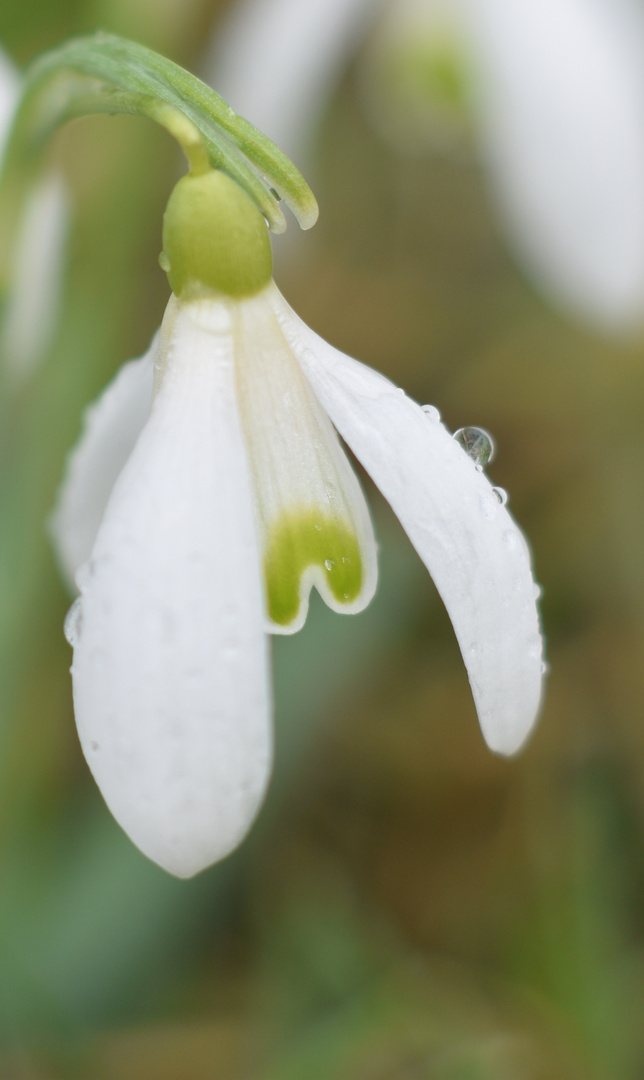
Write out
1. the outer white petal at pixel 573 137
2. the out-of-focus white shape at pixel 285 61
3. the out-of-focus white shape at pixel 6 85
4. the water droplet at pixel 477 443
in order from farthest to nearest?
the out-of-focus white shape at pixel 285 61
the outer white petal at pixel 573 137
the out-of-focus white shape at pixel 6 85
the water droplet at pixel 477 443

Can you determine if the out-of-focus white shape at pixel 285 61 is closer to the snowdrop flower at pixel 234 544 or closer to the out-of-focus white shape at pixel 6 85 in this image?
the out-of-focus white shape at pixel 6 85

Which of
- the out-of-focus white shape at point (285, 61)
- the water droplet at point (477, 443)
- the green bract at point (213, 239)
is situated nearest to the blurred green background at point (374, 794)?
the out-of-focus white shape at point (285, 61)

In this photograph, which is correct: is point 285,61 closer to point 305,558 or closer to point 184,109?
point 184,109

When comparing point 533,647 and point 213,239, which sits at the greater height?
point 213,239

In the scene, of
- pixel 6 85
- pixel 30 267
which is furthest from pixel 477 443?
pixel 6 85

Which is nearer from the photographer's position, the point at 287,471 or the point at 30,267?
the point at 287,471

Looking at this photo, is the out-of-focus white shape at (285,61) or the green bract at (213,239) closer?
the green bract at (213,239)

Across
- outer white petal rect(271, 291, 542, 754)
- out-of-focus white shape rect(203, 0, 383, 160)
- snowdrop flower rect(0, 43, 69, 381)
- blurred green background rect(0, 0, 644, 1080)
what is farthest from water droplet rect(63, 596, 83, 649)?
out-of-focus white shape rect(203, 0, 383, 160)
